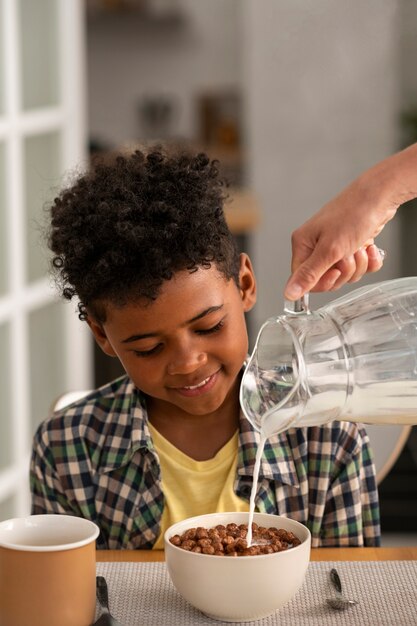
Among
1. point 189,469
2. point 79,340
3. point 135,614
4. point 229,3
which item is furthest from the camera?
point 229,3

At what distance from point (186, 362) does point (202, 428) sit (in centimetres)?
21

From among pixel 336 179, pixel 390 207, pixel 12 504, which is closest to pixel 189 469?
pixel 390 207

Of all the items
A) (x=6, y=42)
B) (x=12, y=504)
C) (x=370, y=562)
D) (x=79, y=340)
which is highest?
(x=6, y=42)

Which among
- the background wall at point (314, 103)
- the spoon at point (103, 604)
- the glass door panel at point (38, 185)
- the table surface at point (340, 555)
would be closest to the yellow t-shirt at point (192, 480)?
the table surface at point (340, 555)

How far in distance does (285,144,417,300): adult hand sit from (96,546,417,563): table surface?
0.28 meters

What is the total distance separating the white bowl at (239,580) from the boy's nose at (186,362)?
248 mm

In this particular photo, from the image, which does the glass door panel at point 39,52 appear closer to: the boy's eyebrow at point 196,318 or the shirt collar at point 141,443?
the shirt collar at point 141,443

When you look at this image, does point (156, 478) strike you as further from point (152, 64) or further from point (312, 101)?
point (152, 64)

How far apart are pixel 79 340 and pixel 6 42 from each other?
2.64ft

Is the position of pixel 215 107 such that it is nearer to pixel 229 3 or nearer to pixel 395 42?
pixel 229 3

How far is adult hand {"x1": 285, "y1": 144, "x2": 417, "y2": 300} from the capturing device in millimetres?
1077

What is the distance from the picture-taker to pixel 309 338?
977mm

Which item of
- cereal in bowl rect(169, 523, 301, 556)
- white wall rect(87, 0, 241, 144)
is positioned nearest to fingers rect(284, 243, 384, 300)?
cereal in bowl rect(169, 523, 301, 556)

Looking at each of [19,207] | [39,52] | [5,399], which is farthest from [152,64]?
[5,399]
